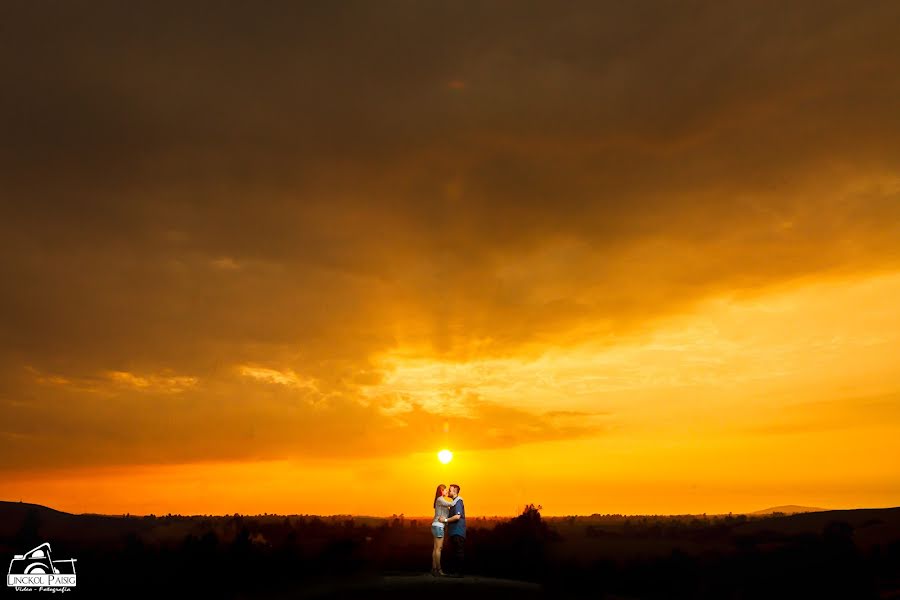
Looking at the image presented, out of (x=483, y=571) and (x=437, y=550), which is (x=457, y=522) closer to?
(x=437, y=550)

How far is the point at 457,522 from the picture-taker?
3503 centimetres

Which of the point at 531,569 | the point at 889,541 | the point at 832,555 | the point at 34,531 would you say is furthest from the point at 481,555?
the point at 34,531

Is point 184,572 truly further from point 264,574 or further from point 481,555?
point 481,555

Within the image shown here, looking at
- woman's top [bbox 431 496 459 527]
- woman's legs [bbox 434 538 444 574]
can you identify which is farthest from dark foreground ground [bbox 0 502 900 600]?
woman's top [bbox 431 496 459 527]

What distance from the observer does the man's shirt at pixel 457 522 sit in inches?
1356

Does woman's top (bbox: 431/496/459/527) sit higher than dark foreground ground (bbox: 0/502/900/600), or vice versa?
woman's top (bbox: 431/496/459/527)

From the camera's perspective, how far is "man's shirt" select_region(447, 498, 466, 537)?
34.4 m

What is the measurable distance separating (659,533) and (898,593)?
121m

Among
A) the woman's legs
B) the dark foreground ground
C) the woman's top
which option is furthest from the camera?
the dark foreground ground

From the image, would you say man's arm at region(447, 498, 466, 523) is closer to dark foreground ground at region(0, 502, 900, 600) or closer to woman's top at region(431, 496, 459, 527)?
woman's top at region(431, 496, 459, 527)

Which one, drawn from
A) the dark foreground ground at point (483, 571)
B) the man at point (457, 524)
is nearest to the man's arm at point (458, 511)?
the man at point (457, 524)

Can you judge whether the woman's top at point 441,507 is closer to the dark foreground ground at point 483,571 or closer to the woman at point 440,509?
the woman at point 440,509

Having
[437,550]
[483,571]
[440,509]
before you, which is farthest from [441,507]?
[483,571]

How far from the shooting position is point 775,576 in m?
73.5
